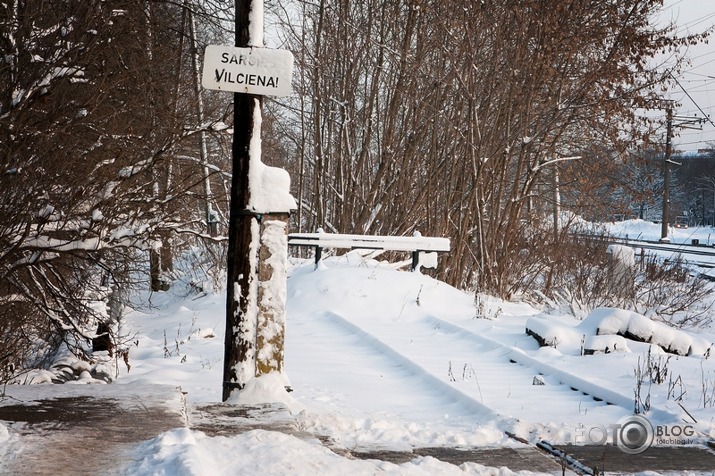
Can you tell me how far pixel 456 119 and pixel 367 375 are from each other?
40.4 feet

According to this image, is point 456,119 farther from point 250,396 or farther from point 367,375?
point 250,396

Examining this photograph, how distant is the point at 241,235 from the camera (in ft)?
20.7

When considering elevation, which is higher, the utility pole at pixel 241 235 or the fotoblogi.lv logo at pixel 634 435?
the utility pole at pixel 241 235

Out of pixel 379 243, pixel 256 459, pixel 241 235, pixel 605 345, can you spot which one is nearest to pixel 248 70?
pixel 241 235

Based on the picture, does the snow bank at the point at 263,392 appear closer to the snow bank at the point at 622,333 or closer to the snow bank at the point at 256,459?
the snow bank at the point at 256,459

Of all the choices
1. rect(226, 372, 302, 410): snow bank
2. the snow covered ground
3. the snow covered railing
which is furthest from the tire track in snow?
the snow covered railing

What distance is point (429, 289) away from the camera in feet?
49.6

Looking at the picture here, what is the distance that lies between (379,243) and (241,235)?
10493 millimetres

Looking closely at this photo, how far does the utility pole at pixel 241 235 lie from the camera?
625 centimetres

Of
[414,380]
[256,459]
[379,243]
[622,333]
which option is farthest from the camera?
[379,243]

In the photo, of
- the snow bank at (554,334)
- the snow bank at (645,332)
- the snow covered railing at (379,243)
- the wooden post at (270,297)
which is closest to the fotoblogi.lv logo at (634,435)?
the wooden post at (270,297)

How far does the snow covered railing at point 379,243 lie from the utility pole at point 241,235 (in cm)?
980

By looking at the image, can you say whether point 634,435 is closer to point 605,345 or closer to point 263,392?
point 263,392

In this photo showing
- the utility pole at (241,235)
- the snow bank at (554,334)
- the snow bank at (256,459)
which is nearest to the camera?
the snow bank at (256,459)
